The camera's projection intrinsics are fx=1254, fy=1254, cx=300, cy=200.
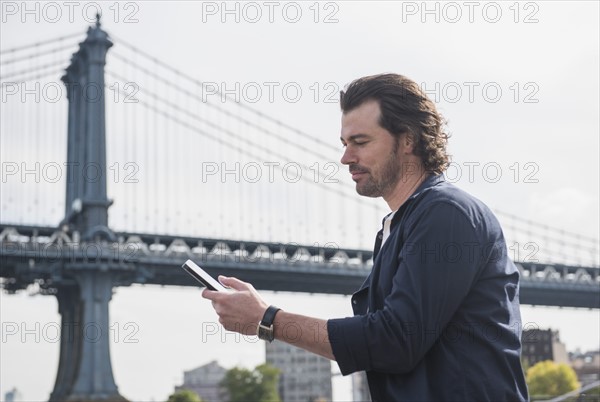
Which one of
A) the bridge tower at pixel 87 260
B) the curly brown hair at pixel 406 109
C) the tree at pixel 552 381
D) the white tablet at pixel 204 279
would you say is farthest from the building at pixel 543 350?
the white tablet at pixel 204 279

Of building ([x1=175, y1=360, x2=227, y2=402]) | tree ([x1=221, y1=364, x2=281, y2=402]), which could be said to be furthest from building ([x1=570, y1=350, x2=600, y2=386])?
building ([x1=175, y1=360, x2=227, y2=402])

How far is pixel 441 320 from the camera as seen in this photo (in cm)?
323

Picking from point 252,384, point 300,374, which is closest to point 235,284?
point 252,384

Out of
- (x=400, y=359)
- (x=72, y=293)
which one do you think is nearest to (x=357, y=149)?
(x=400, y=359)

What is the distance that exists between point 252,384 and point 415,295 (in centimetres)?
7264

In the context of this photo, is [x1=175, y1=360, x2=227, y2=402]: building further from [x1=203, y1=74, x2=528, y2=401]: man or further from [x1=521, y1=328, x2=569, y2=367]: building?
[x1=203, y1=74, x2=528, y2=401]: man

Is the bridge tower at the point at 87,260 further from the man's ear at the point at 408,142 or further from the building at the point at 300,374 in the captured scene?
the building at the point at 300,374

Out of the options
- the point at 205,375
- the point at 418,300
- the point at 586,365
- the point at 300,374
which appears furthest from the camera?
the point at 205,375

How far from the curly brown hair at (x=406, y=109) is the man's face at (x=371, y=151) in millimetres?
22

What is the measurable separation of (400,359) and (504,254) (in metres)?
0.44

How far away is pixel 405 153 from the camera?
3588mm

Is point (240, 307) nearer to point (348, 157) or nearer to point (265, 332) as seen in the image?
point (265, 332)

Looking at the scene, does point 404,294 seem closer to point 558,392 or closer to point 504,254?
point 504,254

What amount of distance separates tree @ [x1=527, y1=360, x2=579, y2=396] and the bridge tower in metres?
35.3
